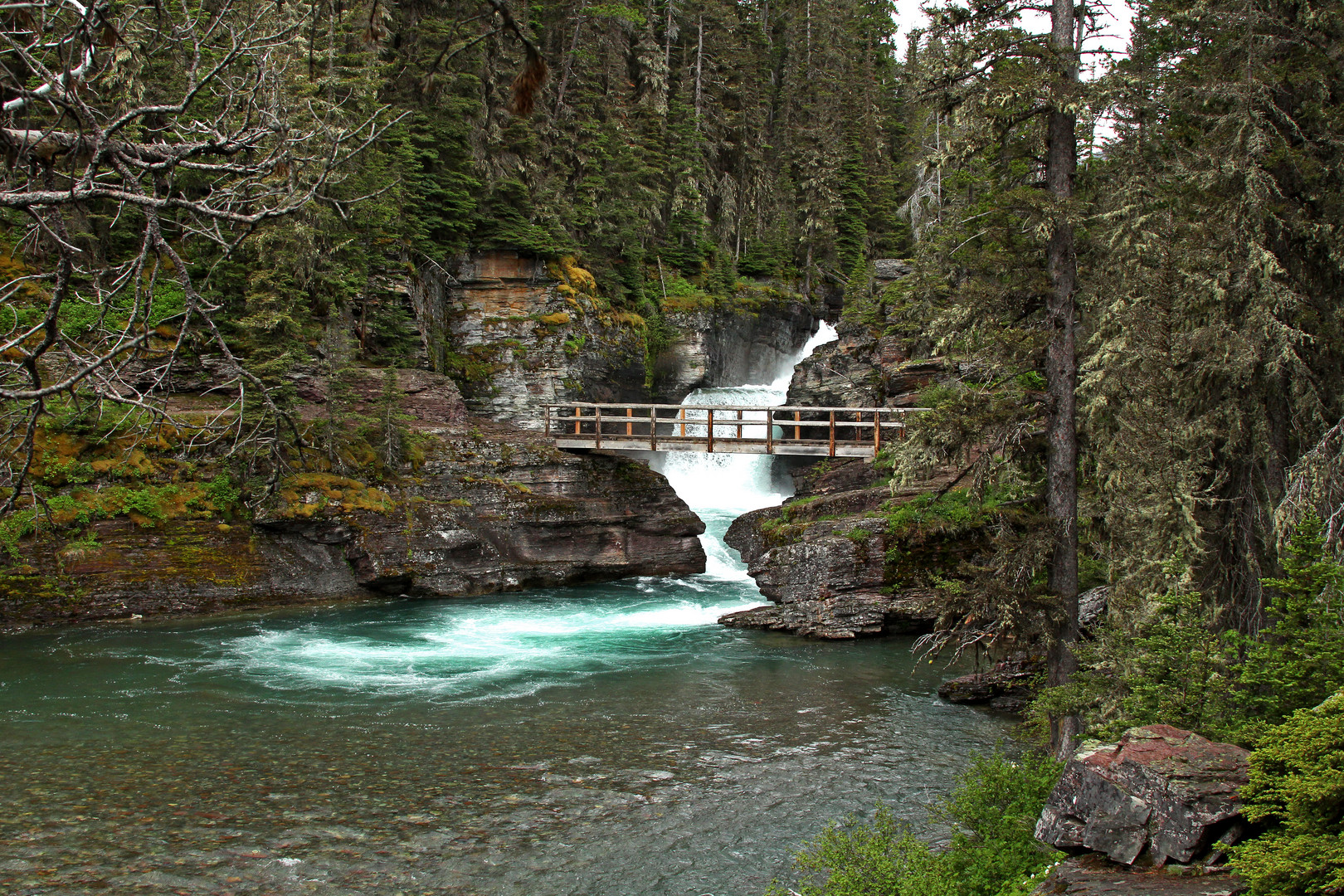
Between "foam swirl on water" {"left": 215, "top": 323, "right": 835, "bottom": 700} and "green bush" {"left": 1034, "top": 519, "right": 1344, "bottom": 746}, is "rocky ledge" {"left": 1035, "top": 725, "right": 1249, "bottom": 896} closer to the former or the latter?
"green bush" {"left": 1034, "top": 519, "right": 1344, "bottom": 746}

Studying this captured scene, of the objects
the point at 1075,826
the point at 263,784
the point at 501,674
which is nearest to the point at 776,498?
the point at 501,674

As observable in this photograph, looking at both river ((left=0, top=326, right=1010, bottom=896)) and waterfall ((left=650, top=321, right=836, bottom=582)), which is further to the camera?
waterfall ((left=650, top=321, right=836, bottom=582))

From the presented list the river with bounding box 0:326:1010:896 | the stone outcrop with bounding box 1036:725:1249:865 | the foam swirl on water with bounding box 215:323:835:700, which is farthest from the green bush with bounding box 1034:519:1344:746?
the foam swirl on water with bounding box 215:323:835:700

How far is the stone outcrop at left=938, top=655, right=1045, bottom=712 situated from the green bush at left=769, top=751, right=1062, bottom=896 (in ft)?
19.1

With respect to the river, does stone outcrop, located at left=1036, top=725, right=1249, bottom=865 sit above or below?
above

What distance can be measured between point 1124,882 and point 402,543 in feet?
59.7

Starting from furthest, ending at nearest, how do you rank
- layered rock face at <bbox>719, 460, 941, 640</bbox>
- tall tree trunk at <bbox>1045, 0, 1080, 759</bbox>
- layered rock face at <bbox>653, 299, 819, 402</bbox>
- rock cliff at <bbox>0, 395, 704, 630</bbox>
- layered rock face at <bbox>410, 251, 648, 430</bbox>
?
layered rock face at <bbox>653, 299, 819, 402</bbox> → layered rock face at <bbox>410, 251, 648, 430</bbox> → layered rock face at <bbox>719, 460, 941, 640</bbox> → rock cliff at <bbox>0, 395, 704, 630</bbox> → tall tree trunk at <bbox>1045, 0, 1080, 759</bbox>

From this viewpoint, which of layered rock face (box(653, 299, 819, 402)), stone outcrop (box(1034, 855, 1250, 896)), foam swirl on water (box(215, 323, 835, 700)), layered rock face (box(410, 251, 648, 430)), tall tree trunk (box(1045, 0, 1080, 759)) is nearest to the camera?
stone outcrop (box(1034, 855, 1250, 896))

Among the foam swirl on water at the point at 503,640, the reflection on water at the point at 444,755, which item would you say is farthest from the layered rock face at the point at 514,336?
the reflection on water at the point at 444,755

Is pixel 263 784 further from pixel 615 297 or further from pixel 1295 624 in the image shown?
pixel 615 297

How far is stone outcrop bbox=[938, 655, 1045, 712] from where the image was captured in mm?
13541

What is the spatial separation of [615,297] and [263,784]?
27.5 metres

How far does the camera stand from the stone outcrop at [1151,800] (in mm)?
5453

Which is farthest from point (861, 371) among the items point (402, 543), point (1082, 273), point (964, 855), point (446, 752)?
point (964, 855)
